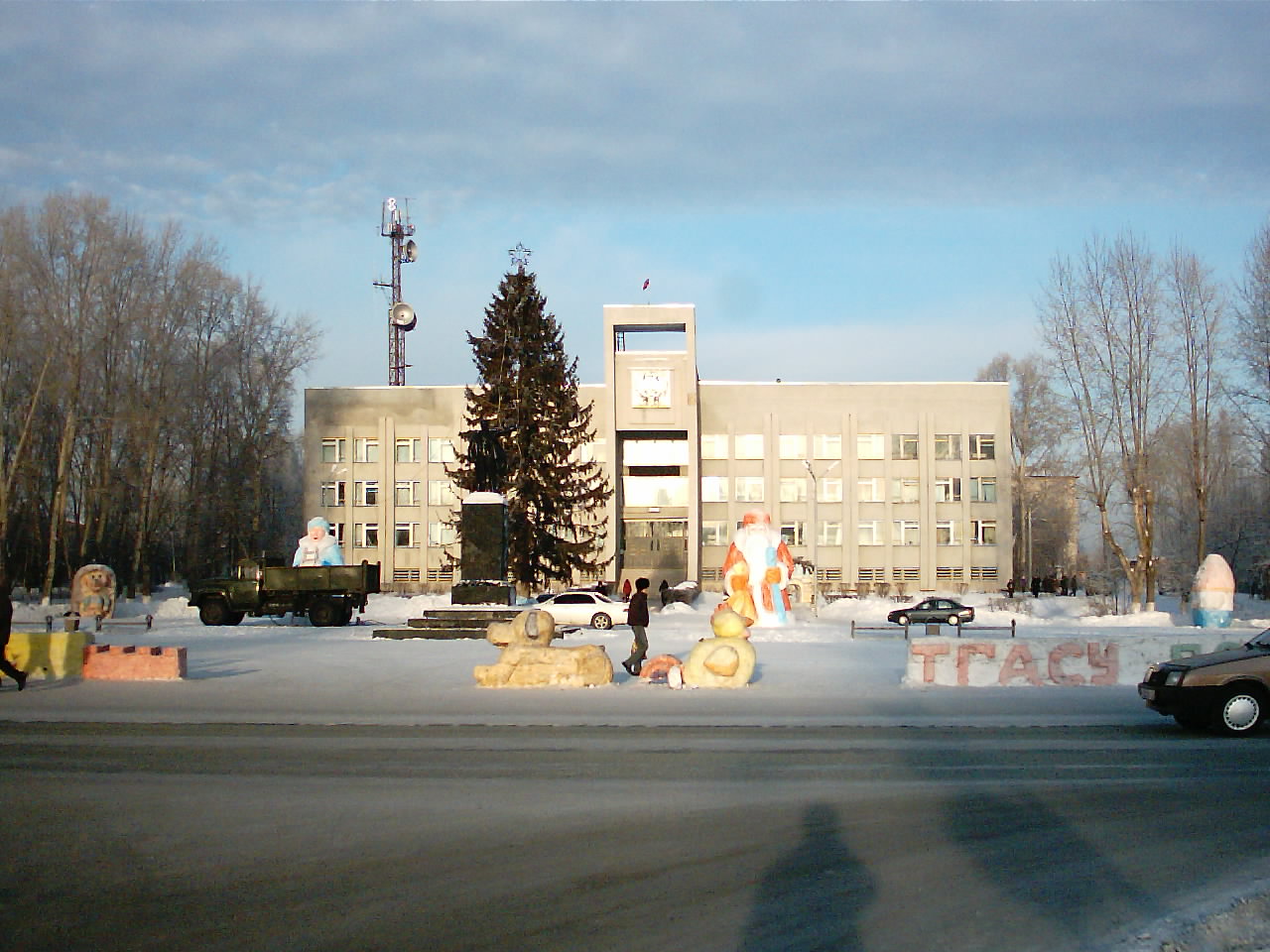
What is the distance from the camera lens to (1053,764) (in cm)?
1222

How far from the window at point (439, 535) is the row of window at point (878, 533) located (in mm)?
17057

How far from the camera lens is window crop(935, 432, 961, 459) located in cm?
7575

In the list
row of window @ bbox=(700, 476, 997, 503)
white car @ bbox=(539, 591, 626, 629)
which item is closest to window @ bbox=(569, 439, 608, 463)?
row of window @ bbox=(700, 476, 997, 503)

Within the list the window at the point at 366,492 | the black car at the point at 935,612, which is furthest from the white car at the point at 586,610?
the window at the point at 366,492

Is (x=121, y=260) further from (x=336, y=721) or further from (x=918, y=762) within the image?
(x=918, y=762)

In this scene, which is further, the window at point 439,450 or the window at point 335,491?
the window at point 335,491

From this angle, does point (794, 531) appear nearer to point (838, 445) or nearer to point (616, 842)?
point (838, 445)

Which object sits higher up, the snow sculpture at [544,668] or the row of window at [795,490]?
the row of window at [795,490]

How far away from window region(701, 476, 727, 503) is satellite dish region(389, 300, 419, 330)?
29.4 m

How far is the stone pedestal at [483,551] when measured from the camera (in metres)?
32.8

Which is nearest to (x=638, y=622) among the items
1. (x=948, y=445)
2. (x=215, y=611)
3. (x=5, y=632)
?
(x=5, y=632)

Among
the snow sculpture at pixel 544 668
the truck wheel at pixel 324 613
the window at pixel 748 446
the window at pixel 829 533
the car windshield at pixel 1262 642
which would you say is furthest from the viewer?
the window at pixel 748 446

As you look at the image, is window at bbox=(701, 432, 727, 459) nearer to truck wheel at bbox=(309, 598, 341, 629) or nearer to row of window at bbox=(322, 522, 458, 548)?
row of window at bbox=(322, 522, 458, 548)

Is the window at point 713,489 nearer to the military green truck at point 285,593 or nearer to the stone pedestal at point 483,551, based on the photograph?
the military green truck at point 285,593
